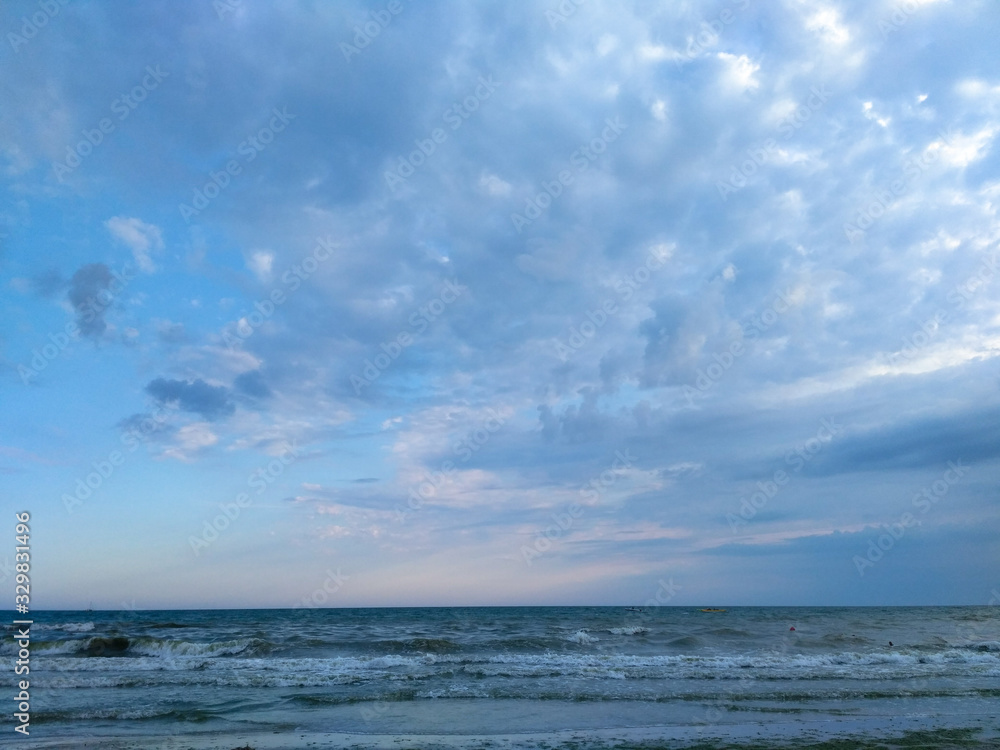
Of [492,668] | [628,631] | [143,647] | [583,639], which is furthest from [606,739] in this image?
[628,631]

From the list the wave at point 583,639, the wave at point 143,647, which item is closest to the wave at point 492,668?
the wave at point 143,647

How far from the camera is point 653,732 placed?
15438 mm

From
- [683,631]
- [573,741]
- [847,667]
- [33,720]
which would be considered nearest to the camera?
[573,741]

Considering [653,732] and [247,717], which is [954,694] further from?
[247,717]

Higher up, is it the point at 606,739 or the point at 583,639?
the point at 606,739

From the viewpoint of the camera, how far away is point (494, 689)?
72.3ft

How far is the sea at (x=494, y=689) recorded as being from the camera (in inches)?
625

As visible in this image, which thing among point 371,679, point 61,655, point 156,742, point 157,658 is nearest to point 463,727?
point 156,742

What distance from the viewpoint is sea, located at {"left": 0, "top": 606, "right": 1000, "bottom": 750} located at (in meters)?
15.9

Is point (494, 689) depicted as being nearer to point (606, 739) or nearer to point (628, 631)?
point (606, 739)

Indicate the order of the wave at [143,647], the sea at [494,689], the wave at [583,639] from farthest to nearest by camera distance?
the wave at [583,639], the wave at [143,647], the sea at [494,689]

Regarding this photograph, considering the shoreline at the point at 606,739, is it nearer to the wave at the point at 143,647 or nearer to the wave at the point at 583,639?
the wave at the point at 143,647

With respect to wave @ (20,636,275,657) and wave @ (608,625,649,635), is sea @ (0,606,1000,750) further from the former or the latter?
wave @ (608,625,649,635)

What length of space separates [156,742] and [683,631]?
39.1m
